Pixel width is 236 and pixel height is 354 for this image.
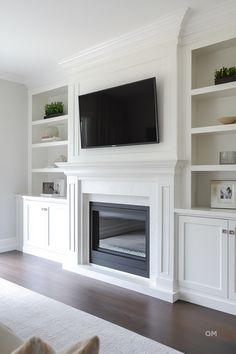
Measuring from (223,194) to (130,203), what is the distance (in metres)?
1.01

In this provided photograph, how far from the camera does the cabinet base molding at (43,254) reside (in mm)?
4219

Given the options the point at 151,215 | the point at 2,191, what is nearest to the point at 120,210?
the point at 151,215

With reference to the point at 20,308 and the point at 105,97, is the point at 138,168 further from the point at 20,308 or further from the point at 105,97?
the point at 20,308

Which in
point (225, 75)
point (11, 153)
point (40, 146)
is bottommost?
point (11, 153)

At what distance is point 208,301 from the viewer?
2789 millimetres

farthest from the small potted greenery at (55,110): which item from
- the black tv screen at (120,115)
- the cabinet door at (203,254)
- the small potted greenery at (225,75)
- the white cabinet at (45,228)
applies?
the cabinet door at (203,254)

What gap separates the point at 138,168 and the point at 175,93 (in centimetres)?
82

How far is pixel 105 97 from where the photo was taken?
3.49 metres

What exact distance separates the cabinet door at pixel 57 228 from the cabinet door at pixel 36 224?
4.2 inches

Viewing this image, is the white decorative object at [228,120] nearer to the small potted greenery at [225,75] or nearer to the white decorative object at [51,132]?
the small potted greenery at [225,75]

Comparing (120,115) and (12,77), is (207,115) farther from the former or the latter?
(12,77)

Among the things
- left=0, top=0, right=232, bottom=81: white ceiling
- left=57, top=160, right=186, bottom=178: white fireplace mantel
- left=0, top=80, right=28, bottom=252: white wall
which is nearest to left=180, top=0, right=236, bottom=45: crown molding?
left=0, top=0, right=232, bottom=81: white ceiling

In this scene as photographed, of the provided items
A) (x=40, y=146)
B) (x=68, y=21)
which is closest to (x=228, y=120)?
(x=68, y=21)

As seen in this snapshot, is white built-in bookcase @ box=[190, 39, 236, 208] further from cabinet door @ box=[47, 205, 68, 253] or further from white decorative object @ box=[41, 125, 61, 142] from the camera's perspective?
white decorative object @ box=[41, 125, 61, 142]
